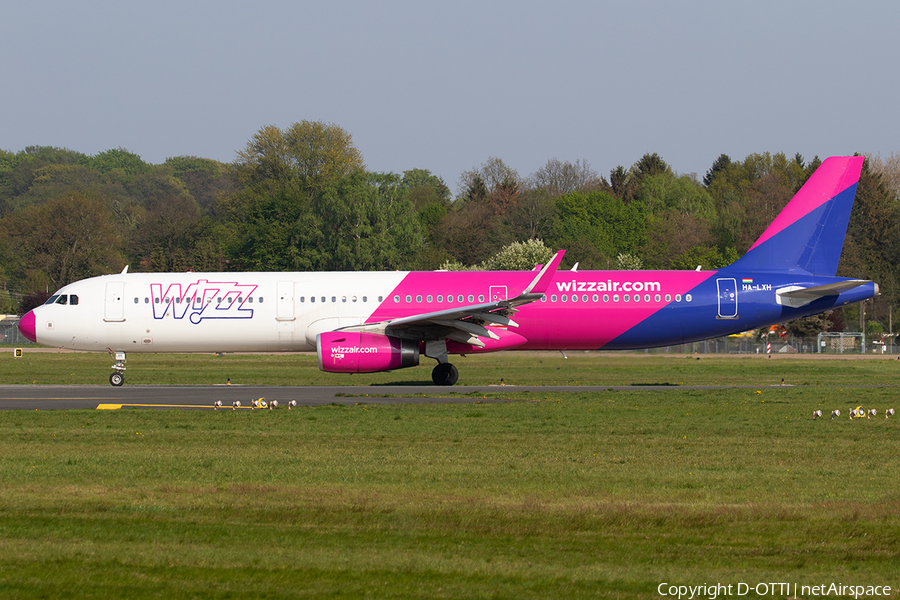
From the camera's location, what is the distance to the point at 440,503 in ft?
31.6

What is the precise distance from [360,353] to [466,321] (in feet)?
10.7

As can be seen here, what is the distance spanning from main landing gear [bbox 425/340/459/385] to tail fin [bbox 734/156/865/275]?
9.73 metres

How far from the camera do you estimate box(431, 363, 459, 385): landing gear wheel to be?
27375 mm

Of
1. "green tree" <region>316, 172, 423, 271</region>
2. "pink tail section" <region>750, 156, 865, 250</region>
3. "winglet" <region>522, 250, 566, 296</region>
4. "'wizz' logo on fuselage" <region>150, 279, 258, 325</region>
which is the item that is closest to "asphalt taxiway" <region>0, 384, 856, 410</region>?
"'wizz' logo on fuselage" <region>150, 279, 258, 325</region>

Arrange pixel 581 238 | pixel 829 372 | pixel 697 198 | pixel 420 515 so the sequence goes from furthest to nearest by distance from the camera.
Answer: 1. pixel 697 198
2. pixel 581 238
3. pixel 829 372
4. pixel 420 515

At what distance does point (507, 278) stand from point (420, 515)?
19252 millimetres

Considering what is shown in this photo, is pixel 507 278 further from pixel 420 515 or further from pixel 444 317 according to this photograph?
pixel 420 515

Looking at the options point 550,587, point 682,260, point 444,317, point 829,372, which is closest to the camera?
point 550,587

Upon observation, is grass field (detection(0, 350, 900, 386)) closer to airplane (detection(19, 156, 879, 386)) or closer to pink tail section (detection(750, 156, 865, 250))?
airplane (detection(19, 156, 879, 386))

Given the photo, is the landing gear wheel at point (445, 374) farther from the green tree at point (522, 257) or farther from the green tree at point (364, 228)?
the green tree at point (364, 228)

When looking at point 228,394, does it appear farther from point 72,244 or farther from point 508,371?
point 72,244

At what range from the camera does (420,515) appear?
29.8ft

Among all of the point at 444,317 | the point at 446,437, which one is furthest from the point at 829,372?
the point at 446,437

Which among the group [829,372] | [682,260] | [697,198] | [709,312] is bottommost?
[829,372]
